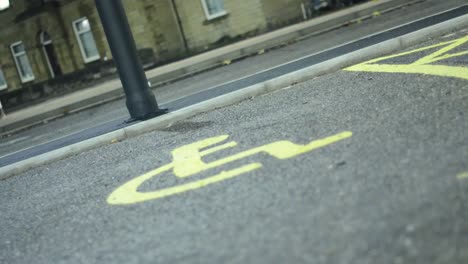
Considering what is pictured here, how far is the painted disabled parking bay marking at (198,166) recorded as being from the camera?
108 inches

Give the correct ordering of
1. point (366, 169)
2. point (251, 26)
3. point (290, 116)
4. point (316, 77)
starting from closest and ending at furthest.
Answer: point (366, 169) < point (290, 116) < point (316, 77) < point (251, 26)

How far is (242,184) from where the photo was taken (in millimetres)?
2539

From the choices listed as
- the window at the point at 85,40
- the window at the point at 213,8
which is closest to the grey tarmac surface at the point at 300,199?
the window at the point at 213,8

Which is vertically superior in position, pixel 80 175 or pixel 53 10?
pixel 53 10

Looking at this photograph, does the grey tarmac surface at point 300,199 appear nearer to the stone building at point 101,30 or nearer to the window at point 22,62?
the stone building at point 101,30

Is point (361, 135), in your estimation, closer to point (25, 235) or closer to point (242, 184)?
point (242, 184)

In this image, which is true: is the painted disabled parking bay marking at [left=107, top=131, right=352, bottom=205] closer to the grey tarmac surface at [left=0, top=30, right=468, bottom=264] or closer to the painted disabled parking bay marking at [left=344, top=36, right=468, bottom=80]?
the grey tarmac surface at [left=0, top=30, right=468, bottom=264]

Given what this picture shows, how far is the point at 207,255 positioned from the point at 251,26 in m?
18.0

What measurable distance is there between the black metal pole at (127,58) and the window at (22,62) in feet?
65.6

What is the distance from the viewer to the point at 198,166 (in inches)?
122

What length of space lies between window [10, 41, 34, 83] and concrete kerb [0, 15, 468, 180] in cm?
2025

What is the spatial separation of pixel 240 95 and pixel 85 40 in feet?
57.7

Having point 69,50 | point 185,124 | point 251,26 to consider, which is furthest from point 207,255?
point 69,50

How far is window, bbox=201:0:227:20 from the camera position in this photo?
19.3m
